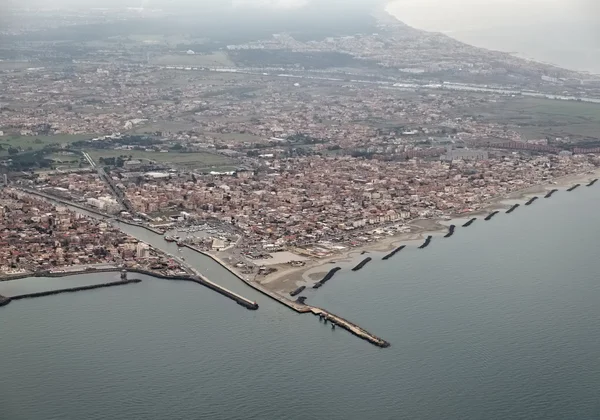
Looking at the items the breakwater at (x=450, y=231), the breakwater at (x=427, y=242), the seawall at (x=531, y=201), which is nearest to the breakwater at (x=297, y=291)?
the breakwater at (x=427, y=242)

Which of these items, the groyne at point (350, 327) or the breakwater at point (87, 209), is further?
the breakwater at point (87, 209)

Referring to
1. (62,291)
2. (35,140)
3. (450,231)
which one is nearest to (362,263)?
(450,231)

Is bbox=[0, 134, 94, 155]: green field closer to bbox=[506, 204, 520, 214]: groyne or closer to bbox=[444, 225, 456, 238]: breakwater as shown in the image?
bbox=[444, 225, 456, 238]: breakwater

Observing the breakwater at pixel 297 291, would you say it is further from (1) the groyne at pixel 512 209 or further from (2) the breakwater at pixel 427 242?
(1) the groyne at pixel 512 209

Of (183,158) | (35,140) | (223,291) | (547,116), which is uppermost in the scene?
(547,116)

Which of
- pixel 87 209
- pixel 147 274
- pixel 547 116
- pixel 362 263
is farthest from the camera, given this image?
pixel 547 116

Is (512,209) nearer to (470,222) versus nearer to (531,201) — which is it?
(531,201)

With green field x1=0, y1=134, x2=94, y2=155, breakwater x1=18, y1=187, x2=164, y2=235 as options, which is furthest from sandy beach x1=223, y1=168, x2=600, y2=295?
green field x1=0, y1=134, x2=94, y2=155
